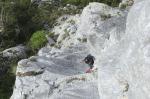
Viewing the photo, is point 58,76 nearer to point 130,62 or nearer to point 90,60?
point 90,60

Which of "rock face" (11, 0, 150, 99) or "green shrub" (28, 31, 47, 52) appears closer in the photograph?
"rock face" (11, 0, 150, 99)

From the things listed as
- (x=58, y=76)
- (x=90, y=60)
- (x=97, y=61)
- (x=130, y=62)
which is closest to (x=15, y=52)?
(x=90, y=60)

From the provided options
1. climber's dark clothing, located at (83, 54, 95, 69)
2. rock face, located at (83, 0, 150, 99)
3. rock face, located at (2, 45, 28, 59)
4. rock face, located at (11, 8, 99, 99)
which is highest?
rock face, located at (83, 0, 150, 99)

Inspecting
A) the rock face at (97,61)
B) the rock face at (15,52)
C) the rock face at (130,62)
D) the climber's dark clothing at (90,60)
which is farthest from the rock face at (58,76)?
the rock face at (15,52)

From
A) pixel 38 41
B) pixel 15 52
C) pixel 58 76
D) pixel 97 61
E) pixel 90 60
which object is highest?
pixel 97 61

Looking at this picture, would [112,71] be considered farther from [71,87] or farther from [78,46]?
[78,46]

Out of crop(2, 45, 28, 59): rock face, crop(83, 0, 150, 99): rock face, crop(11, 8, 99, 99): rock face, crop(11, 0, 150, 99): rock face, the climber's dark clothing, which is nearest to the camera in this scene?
crop(83, 0, 150, 99): rock face

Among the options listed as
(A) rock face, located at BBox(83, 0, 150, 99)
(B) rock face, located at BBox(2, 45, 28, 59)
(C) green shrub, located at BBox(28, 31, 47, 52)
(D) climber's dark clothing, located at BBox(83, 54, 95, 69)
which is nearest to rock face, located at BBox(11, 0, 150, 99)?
(A) rock face, located at BBox(83, 0, 150, 99)

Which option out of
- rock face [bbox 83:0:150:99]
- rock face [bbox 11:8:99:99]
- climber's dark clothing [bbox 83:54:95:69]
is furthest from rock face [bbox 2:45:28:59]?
rock face [bbox 83:0:150:99]

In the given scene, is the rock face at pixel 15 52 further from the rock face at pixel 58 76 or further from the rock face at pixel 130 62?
the rock face at pixel 130 62

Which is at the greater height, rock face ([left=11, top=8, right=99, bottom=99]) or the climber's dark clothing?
the climber's dark clothing

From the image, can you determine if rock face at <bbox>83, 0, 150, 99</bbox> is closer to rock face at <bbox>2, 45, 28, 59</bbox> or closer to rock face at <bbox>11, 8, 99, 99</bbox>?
rock face at <bbox>11, 8, 99, 99</bbox>

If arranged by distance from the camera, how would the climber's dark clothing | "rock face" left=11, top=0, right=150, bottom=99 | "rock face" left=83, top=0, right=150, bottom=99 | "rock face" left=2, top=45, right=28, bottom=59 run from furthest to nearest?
"rock face" left=2, top=45, right=28, bottom=59 → the climber's dark clothing → "rock face" left=11, top=0, right=150, bottom=99 → "rock face" left=83, top=0, right=150, bottom=99

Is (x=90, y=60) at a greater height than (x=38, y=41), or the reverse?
(x=90, y=60)
